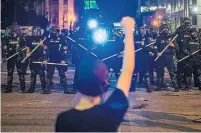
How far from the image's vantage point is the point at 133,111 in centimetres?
945

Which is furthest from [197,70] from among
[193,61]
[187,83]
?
[187,83]

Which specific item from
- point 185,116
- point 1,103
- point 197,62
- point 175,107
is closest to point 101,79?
point 185,116

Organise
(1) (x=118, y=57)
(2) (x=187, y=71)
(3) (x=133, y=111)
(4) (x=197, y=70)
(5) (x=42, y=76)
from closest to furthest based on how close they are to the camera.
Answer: (3) (x=133, y=111)
(5) (x=42, y=76)
(1) (x=118, y=57)
(2) (x=187, y=71)
(4) (x=197, y=70)

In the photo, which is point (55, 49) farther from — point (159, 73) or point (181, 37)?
point (181, 37)

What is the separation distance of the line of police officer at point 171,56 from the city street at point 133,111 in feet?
1.63

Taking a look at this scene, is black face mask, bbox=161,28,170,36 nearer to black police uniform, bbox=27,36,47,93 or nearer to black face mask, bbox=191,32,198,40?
black face mask, bbox=191,32,198,40

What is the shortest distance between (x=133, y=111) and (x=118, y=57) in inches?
135

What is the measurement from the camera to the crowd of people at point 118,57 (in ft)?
40.2

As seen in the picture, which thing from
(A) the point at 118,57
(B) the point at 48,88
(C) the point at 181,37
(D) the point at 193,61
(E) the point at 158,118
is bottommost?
(E) the point at 158,118

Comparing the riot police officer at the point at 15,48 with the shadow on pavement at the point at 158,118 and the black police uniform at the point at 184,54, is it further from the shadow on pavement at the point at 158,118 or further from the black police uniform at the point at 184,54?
the black police uniform at the point at 184,54

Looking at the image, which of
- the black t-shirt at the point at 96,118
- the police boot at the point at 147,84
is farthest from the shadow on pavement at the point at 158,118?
the black t-shirt at the point at 96,118

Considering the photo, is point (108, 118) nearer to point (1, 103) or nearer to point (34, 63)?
point (1, 103)

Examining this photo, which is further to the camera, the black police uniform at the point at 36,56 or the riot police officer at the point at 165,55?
the riot police officer at the point at 165,55

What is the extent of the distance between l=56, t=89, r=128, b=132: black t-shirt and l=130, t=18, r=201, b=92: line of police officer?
32.7 feet
